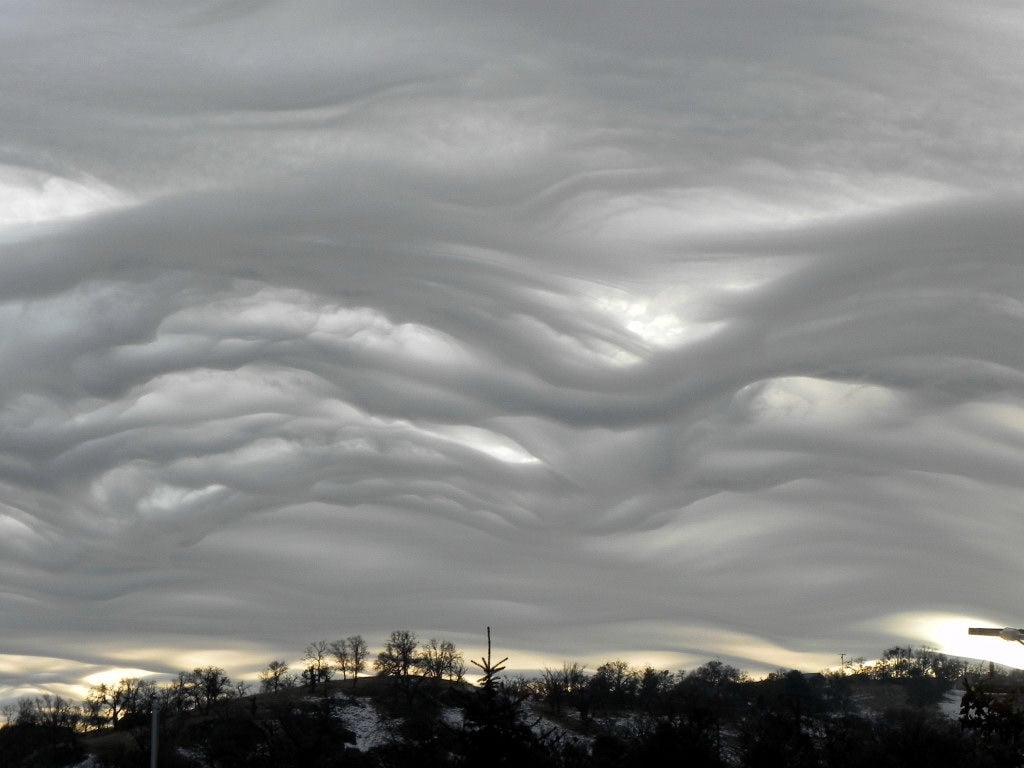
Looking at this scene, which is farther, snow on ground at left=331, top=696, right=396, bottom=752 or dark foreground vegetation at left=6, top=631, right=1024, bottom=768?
snow on ground at left=331, top=696, right=396, bottom=752

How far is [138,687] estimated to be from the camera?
19362 cm

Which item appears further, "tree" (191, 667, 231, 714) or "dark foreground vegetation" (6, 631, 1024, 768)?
"tree" (191, 667, 231, 714)

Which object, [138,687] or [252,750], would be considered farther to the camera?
[138,687]

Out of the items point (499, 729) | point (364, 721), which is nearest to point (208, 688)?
point (364, 721)

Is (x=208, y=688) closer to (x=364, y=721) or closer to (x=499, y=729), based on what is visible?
(x=364, y=721)

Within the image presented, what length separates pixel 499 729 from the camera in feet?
139

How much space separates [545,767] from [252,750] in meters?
94.6

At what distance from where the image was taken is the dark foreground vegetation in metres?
42.8

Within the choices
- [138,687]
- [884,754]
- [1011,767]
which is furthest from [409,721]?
[1011,767]

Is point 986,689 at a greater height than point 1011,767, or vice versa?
point 986,689

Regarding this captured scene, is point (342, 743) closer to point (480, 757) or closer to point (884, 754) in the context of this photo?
point (884, 754)

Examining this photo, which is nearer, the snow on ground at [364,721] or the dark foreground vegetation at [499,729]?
the dark foreground vegetation at [499,729]

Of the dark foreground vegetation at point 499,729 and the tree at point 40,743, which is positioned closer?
the dark foreground vegetation at point 499,729

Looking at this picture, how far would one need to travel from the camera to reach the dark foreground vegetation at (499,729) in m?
42.8
